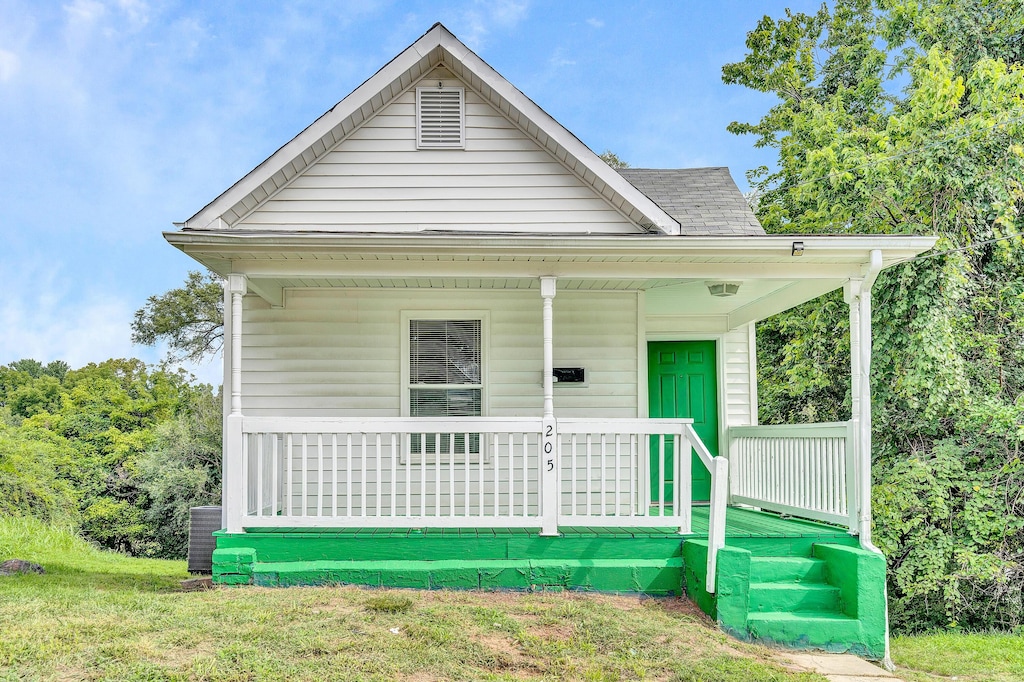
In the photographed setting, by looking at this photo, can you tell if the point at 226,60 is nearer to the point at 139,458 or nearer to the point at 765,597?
the point at 139,458

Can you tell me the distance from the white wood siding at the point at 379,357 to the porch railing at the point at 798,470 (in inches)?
60.2

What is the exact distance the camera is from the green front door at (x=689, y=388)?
953cm

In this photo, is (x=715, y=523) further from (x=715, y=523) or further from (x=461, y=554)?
(x=461, y=554)

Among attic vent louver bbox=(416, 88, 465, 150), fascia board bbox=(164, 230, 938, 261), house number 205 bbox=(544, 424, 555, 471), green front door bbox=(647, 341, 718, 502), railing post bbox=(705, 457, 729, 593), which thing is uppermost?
attic vent louver bbox=(416, 88, 465, 150)

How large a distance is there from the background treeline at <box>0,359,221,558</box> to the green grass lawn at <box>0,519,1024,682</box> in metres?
11.4

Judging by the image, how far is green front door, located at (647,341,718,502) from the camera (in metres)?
9.53

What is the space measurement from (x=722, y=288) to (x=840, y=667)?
11.5 feet

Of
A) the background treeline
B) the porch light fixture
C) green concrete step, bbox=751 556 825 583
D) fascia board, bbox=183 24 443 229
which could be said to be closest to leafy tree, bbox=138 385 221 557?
the background treeline

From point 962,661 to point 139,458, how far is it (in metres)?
17.1

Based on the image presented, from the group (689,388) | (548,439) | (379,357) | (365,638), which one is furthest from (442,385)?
(365,638)

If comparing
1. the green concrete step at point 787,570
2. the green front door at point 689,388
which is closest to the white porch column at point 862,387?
the green concrete step at point 787,570

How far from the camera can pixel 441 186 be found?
8.16 m

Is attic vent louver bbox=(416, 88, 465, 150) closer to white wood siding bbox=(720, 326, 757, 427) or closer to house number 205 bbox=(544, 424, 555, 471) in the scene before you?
house number 205 bbox=(544, 424, 555, 471)

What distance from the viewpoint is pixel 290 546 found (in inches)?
263
